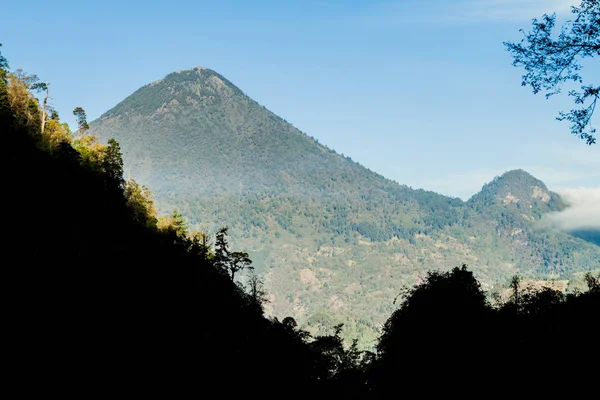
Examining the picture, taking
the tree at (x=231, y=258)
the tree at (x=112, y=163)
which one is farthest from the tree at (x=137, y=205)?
the tree at (x=231, y=258)

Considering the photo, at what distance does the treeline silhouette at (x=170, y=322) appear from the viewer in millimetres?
27219

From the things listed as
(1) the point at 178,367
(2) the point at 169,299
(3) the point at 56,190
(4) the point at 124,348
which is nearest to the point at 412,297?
(1) the point at 178,367

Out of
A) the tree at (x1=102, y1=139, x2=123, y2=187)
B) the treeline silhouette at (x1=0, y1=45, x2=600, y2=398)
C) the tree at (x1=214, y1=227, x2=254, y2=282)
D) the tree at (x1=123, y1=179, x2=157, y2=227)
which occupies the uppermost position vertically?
the tree at (x1=102, y1=139, x2=123, y2=187)

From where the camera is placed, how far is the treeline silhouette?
1072 inches

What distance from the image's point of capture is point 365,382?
50.3 metres

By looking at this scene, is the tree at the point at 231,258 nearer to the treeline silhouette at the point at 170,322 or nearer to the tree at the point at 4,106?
the treeline silhouette at the point at 170,322

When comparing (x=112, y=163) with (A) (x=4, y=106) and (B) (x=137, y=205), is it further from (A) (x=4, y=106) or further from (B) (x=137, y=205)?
(A) (x=4, y=106)

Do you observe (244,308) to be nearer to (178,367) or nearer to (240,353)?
(240,353)

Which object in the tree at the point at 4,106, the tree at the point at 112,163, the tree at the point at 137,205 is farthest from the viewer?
the tree at the point at 137,205

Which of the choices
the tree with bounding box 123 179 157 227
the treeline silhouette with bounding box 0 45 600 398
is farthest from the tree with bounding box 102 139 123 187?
the treeline silhouette with bounding box 0 45 600 398

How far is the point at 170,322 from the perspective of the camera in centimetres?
4850

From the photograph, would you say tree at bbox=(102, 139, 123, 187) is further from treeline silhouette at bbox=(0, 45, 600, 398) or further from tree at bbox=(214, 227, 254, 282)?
tree at bbox=(214, 227, 254, 282)

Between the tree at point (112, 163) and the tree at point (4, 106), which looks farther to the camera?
the tree at point (112, 163)

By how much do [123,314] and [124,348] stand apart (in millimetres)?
6220
